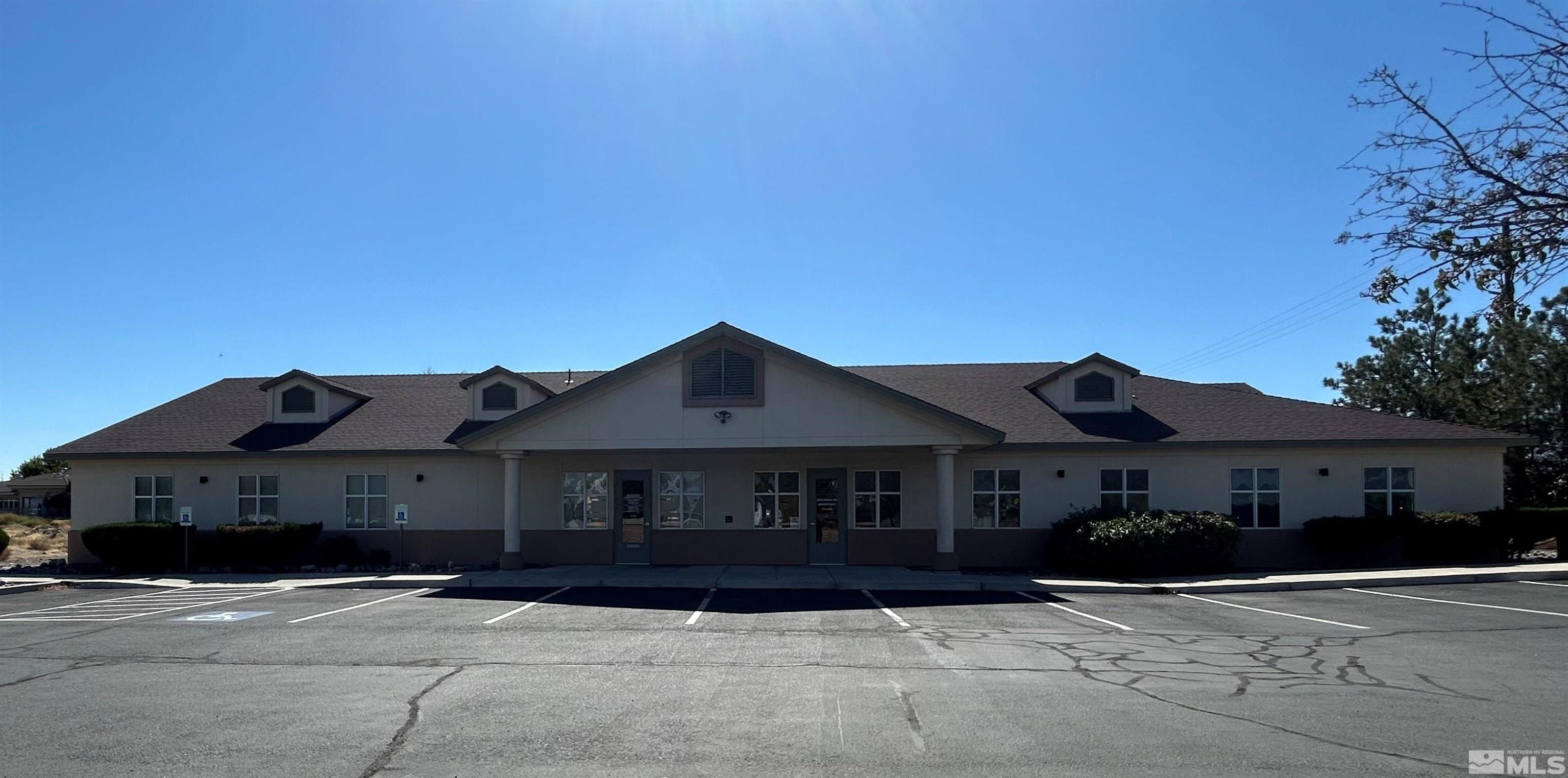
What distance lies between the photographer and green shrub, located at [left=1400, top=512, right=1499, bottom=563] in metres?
23.2

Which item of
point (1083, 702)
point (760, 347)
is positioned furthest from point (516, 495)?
point (1083, 702)

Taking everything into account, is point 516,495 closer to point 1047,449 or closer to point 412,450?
point 412,450

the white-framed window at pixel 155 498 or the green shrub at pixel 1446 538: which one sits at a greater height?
the white-framed window at pixel 155 498

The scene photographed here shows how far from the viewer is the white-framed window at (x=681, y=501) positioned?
2531 cm

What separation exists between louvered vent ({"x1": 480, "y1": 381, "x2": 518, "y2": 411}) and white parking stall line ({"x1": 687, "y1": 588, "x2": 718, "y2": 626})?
9708 millimetres

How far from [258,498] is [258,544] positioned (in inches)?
80.7

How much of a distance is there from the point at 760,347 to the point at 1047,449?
6.88m

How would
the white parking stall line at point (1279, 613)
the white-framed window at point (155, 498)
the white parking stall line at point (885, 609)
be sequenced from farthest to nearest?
the white-framed window at point (155, 498), the white parking stall line at point (885, 609), the white parking stall line at point (1279, 613)

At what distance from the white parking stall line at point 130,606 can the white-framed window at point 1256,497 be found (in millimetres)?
20075

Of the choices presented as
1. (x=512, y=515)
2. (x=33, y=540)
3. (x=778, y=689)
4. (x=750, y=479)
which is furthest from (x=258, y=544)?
(x=778, y=689)

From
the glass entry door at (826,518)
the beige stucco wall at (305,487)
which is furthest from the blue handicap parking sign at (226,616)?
the glass entry door at (826,518)

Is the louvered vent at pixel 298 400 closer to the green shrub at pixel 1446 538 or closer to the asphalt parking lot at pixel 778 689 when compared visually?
the asphalt parking lot at pixel 778 689

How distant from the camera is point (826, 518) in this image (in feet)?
82.1

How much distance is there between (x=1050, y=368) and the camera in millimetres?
29938
